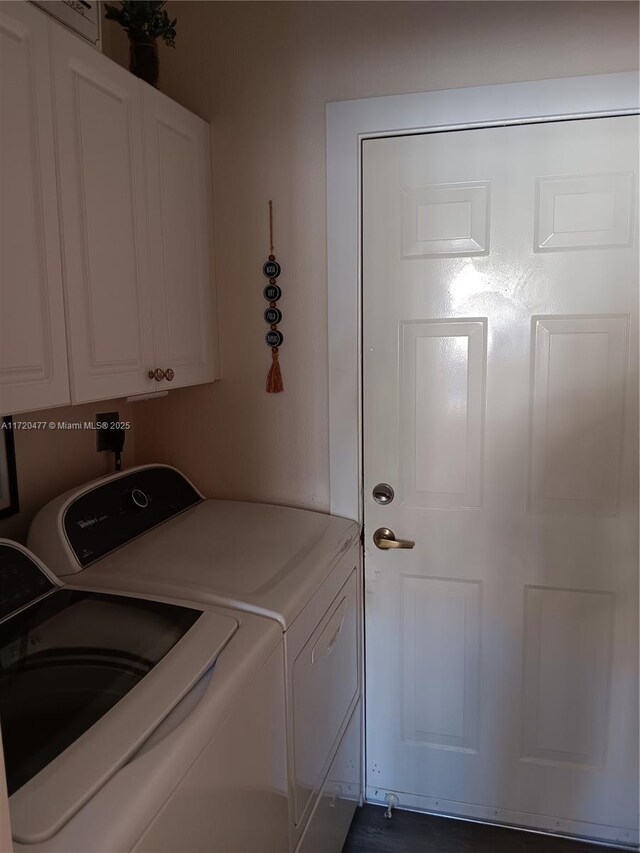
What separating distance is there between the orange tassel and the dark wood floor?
4.50 ft

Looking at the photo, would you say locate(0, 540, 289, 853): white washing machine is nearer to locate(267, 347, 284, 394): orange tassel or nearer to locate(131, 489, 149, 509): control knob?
locate(131, 489, 149, 509): control knob

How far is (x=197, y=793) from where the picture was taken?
87cm

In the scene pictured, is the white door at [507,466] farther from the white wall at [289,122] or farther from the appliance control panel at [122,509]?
the appliance control panel at [122,509]

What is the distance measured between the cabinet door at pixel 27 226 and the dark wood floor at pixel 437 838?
1584 mm

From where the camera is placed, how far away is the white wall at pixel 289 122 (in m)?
1.58

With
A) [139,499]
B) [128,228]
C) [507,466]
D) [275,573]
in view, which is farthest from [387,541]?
[128,228]

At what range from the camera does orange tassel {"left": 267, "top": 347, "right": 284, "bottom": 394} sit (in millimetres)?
1847

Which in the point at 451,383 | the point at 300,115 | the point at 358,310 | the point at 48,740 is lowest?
the point at 48,740

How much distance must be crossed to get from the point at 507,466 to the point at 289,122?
118cm

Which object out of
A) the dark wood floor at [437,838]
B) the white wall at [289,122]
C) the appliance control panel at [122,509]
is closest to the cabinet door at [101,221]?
the appliance control panel at [122,509]

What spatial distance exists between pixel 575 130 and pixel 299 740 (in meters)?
1.62

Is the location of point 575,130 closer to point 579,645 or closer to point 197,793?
point 579,645

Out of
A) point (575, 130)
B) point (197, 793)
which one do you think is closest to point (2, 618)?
point (197, 793)

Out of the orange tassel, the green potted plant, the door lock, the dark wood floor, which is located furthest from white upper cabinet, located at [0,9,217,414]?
the dark wood floor
